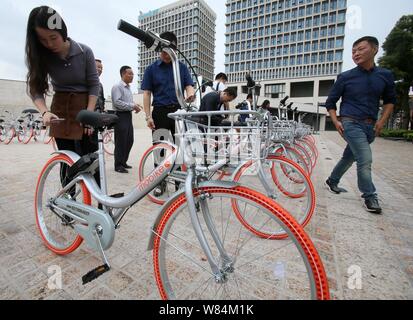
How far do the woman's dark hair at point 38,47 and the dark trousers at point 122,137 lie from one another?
8.50 feet

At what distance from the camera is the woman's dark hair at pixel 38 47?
165 cm

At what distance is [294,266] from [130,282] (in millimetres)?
1191

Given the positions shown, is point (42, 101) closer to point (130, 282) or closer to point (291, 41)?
point (130, 282)

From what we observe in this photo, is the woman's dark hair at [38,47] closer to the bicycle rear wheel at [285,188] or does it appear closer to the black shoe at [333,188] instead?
the bicycle rear wheel at [285,188]

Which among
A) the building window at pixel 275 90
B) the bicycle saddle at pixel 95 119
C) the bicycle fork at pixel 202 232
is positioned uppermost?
the building window at pixel 275 90

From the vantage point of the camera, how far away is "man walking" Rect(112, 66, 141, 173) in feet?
15.0

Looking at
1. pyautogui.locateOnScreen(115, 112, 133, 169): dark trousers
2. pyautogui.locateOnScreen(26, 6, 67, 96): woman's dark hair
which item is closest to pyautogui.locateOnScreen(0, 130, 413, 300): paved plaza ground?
pyautogui.locateOnScreen(26, 6, 67, 96): woman's dark hair

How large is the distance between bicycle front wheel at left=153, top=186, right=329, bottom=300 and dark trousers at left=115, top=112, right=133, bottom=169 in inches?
114

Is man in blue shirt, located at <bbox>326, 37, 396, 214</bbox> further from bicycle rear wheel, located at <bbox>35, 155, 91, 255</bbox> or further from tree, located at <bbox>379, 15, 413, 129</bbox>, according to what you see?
tree, located at <bbox>379, 15, 413, 129</bbox>

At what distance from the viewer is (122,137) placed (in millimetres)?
4629

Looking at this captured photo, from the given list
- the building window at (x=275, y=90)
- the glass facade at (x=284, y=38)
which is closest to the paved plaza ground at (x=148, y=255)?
the building window at (x=275, y=90)

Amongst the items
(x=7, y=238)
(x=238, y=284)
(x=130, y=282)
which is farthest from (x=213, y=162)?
(x=7, y=238)
